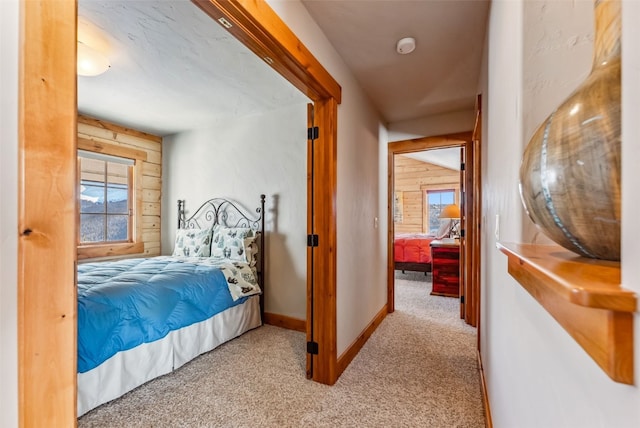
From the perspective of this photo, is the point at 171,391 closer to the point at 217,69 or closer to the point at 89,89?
the point at 217,69

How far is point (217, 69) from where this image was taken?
8.23 feet

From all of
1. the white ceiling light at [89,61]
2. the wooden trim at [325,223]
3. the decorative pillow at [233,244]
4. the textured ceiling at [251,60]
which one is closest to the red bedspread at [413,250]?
the textured ceiling at [251,60]

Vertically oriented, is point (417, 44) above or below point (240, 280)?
above

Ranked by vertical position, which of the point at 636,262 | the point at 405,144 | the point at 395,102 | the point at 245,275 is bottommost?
the point at 245,275

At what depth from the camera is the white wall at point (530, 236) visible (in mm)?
331

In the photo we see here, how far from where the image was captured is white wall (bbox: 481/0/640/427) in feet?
1.09

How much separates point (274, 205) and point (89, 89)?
2169 millimetres

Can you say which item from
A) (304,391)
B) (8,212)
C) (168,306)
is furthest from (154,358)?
(8,212)

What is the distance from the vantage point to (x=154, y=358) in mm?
2156

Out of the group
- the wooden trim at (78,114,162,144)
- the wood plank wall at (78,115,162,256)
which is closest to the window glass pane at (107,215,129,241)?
the wood plank wall at (78,115,162,256)

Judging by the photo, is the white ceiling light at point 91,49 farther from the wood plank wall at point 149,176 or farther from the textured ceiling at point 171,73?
the wood plank wall at point 149,176

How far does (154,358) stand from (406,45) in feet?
9.61

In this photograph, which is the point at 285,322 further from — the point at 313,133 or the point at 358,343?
the point at 313,133

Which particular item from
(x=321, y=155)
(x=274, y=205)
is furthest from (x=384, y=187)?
(x=321, y=155)
